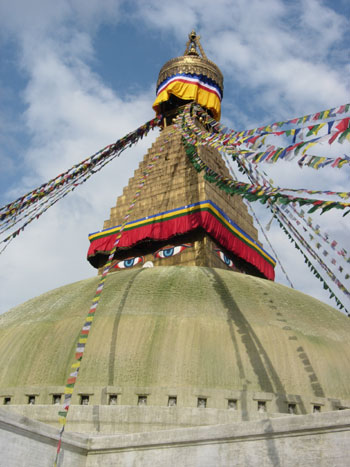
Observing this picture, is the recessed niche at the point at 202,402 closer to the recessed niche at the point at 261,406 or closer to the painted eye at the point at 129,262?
the recessed niche at the point at 261,406

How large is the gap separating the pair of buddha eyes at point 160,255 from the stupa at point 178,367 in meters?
2.07

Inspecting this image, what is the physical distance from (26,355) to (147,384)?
2291 millimetres

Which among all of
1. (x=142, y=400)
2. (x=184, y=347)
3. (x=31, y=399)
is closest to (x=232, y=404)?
(x=184, y=347)

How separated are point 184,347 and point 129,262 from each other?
5.51 m

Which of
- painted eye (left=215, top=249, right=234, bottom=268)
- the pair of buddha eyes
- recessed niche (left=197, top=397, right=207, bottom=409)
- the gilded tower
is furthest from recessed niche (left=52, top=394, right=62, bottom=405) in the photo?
painted eye (left=215, top=249, right=234, bottom=268)

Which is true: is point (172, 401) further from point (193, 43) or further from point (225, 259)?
point (193, 43)

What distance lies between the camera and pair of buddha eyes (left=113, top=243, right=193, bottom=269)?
12656mm

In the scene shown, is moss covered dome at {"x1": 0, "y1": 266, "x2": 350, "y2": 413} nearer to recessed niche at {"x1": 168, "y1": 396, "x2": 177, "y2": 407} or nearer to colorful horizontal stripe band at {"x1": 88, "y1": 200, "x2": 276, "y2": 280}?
recessed niche at {"x1": 168, "y1": 396, "x2": 177, "y2": 407}

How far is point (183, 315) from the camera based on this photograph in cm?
855

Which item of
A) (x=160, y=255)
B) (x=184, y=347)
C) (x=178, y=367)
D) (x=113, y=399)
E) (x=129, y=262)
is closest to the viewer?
(x=113, y=399)

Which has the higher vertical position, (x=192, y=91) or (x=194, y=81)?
(x=194, y=81)

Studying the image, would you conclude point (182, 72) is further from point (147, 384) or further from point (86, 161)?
point (147, 384)

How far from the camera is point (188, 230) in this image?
12.5m

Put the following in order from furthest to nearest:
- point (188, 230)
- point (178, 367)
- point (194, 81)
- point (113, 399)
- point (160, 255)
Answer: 1. point (194, 81)
2. point (160, 255)
3. point (188, 230)
4. point (178, 367)
5. point (113, 399)
